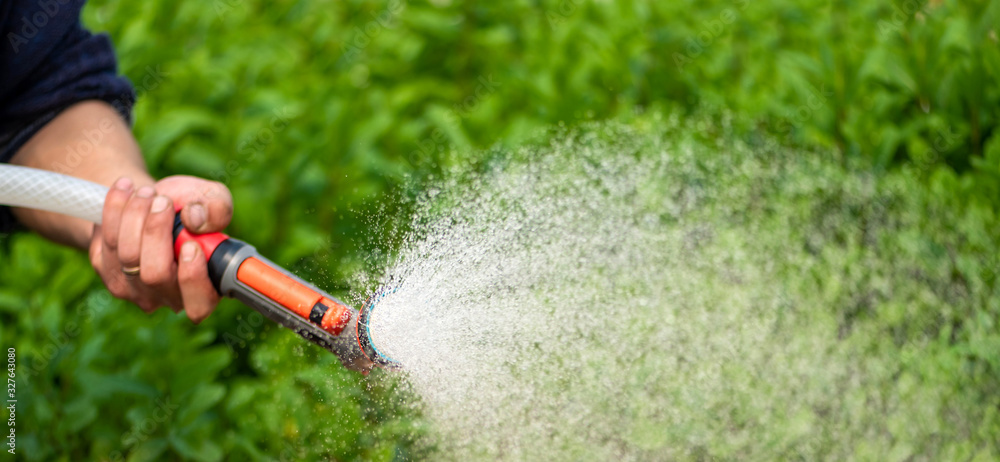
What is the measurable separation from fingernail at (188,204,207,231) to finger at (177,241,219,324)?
→ 0.03 metres

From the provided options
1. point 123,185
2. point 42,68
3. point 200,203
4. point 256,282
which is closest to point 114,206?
point 123,185

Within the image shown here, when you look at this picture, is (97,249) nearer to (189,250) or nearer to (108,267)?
(108,267)

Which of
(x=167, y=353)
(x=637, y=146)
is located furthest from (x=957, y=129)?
(x=167, y=353)

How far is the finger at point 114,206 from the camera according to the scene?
139cm

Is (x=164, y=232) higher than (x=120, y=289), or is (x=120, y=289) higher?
(x=164, y=232)

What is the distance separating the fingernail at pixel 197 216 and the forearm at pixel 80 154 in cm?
29

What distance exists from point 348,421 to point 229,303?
57 centimetres

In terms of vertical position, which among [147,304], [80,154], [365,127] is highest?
[80,154]

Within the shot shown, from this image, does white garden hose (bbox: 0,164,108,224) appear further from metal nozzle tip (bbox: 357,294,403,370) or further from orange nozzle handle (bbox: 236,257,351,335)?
metal nozzle tip (bbox: 357,294,403,370)

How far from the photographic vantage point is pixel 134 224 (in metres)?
1.37

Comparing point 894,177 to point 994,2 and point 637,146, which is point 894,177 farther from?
point 637,146

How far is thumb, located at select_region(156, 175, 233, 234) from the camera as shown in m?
1.36

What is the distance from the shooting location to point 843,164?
229 centimetres

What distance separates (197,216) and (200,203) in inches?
1.1
